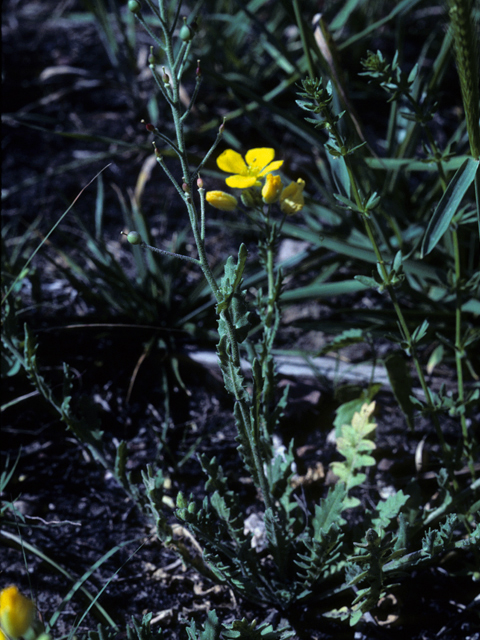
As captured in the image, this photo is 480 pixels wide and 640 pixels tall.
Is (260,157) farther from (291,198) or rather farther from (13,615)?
(13,615)

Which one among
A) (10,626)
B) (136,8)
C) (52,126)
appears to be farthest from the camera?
(52,126)

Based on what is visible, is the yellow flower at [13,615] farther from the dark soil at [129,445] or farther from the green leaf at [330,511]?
the green leaf at [330,511]

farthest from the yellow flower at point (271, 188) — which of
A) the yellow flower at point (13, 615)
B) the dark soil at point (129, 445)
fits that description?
the yellow flower at point (13, 615)

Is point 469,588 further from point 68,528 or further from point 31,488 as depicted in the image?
point 31,488

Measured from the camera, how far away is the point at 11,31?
3.33 meters

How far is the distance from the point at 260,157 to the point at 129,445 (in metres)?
1.00

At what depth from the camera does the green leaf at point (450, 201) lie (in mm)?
1120

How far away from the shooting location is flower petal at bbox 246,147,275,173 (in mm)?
1131

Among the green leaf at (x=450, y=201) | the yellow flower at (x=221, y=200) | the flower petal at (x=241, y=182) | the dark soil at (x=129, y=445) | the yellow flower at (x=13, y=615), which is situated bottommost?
the dark soil at (x=129, y=445)

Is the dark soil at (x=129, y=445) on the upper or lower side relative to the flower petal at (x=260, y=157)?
lower

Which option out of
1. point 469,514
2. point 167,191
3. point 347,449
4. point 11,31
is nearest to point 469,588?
point 469,514

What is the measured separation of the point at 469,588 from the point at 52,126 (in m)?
2.67

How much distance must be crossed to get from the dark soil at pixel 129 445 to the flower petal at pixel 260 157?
1.59 ft

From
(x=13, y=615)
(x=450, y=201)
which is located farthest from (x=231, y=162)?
(x=13, y=615)
